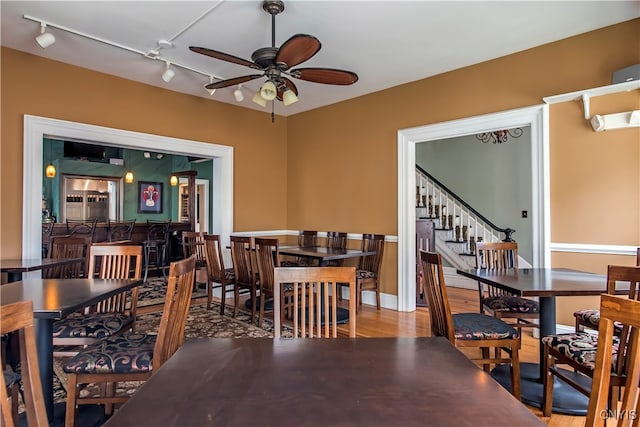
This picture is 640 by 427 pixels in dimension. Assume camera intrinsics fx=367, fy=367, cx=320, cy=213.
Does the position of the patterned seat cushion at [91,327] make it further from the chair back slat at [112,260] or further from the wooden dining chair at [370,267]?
the wooden dining chair at [370,267]

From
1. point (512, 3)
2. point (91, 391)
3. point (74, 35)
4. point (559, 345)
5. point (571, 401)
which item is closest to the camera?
point (559, 345)

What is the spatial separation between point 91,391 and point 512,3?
14.2 ft

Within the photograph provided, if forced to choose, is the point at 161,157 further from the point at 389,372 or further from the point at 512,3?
the point at 389,372

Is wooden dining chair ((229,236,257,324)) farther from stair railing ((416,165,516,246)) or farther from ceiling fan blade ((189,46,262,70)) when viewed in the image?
stair railing ((416,165,516,246))

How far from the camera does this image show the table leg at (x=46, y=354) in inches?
77.6

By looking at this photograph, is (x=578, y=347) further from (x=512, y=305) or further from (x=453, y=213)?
(x=453, y=213)

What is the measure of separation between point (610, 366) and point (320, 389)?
831 millimetres

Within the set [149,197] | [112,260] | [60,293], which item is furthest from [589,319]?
[149,197]

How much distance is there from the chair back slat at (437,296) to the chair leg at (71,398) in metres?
2.01

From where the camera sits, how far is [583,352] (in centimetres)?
200

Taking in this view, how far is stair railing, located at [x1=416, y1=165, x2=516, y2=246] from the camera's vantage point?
6672 millimetres

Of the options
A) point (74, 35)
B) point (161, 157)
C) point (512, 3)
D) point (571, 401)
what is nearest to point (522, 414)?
point (571, 401)

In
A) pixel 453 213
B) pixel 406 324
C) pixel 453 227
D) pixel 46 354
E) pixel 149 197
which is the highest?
pixel 149 197

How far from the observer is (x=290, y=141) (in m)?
6.39
